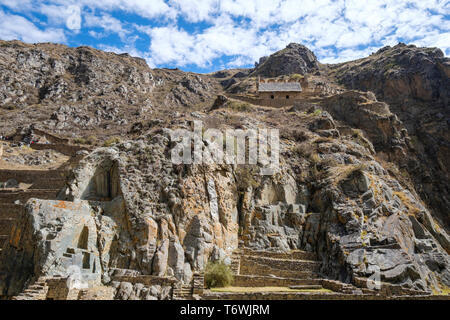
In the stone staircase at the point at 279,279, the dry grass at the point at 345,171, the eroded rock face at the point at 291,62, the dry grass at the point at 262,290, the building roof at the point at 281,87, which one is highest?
the eroded rock face at the point at 291,62

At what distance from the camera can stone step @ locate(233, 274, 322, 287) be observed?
18.5m

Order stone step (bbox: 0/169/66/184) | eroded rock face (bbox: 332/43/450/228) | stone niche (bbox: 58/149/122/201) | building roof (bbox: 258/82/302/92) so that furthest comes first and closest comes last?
1. building roof (bbox: 258/82/302/92)
2. eroded rock face (bbox: 332/43/450/228)
3. stone step (bbox: 0/169/66/184)
4. stone niche (bbox: 58/149/122/201)

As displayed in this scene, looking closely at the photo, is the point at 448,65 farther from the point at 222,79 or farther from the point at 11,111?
the point at 11,111

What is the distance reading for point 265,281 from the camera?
1858cm

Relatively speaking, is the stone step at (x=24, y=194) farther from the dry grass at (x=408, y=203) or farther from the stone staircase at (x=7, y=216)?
the dry grass at (x=408, y=203)

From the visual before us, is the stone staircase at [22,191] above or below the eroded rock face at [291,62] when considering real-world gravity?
below

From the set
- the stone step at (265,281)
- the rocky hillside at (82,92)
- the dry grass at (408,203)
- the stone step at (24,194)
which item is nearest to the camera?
the stone step at (265,281)

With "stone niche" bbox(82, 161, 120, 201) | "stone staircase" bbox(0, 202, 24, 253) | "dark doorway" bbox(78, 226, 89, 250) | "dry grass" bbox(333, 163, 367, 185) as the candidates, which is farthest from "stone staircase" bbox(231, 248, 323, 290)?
"stone staircase" bbox(0, 202, 24, 253)

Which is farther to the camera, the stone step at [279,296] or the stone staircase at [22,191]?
the stone staircase at [22,191]

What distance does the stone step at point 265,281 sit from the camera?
60.5ft

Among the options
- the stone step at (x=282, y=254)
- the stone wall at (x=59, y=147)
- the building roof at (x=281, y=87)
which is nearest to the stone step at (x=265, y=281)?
the stone step at (x=282, y=254)

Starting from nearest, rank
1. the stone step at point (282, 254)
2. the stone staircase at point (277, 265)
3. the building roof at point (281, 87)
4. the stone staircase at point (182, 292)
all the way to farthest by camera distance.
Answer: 1. the stone staircase at point (182, 292)
2. the stone staircase at point (277, 265)
3. the stone step at point (282, 254)
4. the building roof at point (281, 87)

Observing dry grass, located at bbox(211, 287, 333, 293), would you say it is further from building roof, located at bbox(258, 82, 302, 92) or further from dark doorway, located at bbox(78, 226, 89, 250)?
building roof, located at bbox(258, 82, 302, 92)

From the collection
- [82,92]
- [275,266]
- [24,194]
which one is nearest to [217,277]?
[275,266]
